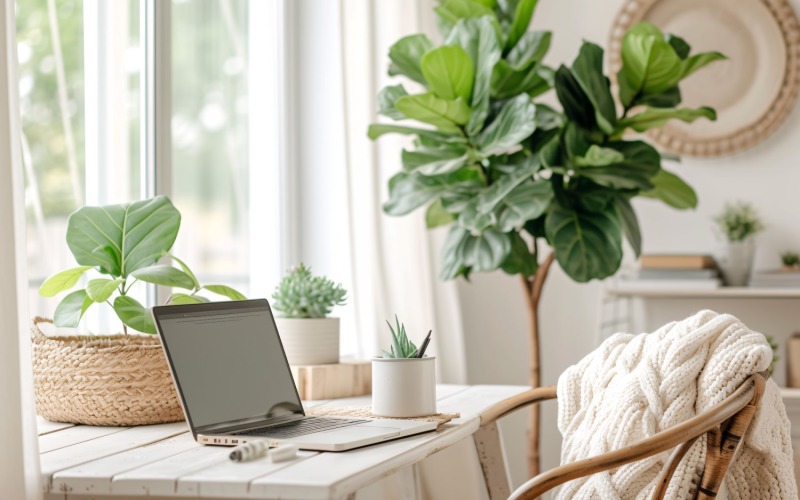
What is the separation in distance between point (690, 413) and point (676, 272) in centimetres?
144

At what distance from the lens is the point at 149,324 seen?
5.01ft

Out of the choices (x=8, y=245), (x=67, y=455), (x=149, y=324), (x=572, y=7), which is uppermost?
(x=572, y=7)

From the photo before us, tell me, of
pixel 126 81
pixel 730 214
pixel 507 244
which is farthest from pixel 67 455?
pixel 730 214

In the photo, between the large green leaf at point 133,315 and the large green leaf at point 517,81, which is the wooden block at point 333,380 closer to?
the large green leaf at point 133,315

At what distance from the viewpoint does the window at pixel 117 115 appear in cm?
199

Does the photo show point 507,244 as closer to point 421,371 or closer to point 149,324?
point 421,371

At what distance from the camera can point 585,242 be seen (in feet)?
7.68

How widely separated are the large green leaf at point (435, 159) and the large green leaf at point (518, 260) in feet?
0.82

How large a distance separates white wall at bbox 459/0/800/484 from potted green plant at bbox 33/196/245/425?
5.94 ft

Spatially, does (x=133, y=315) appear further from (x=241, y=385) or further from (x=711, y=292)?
(x=711, y=292)

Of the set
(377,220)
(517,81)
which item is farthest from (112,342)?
(517,81)

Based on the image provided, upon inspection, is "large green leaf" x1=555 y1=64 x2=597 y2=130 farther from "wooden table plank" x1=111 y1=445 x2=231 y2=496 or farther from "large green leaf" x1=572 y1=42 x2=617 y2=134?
"wooden table plank" x1=111 y1=445 x2=231 y2=496

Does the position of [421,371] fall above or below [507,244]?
below

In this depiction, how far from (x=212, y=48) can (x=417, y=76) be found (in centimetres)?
53
